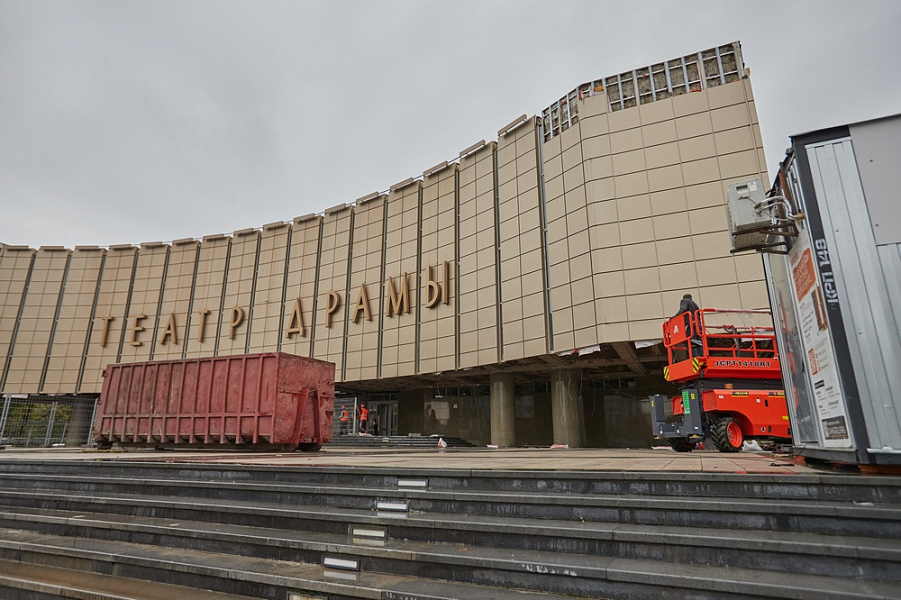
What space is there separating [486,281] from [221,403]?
14.0 metres

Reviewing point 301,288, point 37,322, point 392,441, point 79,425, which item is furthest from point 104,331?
point 392,441

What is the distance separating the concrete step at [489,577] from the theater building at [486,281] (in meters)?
16.4

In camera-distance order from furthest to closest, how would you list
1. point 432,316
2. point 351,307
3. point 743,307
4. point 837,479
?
point 351,307 → point 432,316 → point 743,307 → point 837,479

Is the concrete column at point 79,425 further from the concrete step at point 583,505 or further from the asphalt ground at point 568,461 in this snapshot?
the concrete step at point 583,505

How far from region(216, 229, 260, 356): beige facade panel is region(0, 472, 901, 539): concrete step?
101 ft

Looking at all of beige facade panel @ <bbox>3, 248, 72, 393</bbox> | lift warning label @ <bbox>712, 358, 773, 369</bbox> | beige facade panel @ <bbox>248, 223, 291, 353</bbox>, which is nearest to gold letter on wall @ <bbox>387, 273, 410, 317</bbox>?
beige facade panel @ <bbox>248, 223, 291, 353</bbox>

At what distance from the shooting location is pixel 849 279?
15.2 feet

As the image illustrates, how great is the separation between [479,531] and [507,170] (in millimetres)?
22832

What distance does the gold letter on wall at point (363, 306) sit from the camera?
100 ft

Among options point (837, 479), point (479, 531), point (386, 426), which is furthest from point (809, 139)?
point (386, 426)

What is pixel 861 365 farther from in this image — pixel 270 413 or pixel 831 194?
pixel 270 413

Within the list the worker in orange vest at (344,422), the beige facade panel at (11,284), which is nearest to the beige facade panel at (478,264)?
the worker in orange vest at (344,422)

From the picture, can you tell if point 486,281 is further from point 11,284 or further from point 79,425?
point 11,284

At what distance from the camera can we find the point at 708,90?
19672 millimetres
